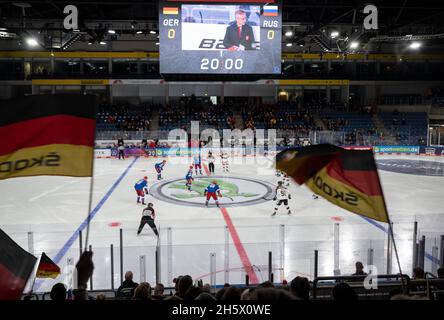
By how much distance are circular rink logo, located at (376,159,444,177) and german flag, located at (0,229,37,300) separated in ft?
73.4

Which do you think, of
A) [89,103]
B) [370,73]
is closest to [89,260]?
[89,103]

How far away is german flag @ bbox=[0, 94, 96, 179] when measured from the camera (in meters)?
3.80

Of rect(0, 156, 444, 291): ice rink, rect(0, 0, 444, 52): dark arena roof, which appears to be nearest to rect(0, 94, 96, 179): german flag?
rect(0, 156, 444, 291): ice rink

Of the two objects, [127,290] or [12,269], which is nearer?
[12,269]

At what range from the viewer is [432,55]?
4241cm

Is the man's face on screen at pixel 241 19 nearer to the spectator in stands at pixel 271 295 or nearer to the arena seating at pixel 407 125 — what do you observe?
the spectator in stands at pixel 271 295

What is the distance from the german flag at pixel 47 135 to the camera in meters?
3.80

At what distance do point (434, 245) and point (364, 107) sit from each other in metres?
35.3

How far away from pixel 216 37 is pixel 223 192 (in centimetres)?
734

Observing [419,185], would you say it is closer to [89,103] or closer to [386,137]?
[386,137]

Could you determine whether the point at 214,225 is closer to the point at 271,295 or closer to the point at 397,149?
the point at 271,295

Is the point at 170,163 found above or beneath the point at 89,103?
beneath

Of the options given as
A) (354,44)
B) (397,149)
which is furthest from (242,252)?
(397,149)

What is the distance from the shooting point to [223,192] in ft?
56.5
